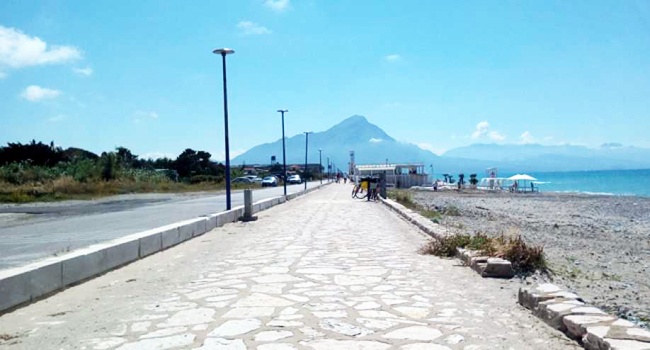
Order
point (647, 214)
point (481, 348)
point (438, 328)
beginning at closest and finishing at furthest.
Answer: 1. point (481, 348)
2. point (438, 328)
3. point (647, 214)

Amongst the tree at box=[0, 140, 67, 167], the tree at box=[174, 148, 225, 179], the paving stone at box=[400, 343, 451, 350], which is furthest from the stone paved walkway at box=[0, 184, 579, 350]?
the tree at box=[174, 148, 225, 179]

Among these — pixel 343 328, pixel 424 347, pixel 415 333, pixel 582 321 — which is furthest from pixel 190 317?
pixel 582 321

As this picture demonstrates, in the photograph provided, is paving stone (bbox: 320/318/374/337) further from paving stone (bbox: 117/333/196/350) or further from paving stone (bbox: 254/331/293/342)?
paving stone (bbox: 117/333/196/350)

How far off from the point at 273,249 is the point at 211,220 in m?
5.20

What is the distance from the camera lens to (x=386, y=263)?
10086 millimetres

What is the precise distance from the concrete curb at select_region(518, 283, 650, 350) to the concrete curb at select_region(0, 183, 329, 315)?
5703 mm

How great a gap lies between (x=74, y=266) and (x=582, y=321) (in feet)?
21.3

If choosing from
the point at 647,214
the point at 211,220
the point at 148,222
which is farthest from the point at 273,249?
the point at 647,214

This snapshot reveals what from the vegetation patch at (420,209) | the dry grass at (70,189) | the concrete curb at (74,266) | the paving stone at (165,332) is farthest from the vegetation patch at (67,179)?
the paving stone at (165,332)

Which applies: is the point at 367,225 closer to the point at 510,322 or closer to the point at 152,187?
the point at 510,322

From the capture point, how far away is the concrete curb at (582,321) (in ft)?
15.2

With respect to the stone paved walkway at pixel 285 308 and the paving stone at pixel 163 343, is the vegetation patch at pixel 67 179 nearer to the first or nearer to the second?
the stone paved walkway at pixel 285 308

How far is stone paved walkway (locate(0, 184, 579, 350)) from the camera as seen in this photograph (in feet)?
17.6

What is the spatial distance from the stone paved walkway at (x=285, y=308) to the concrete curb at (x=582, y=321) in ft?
0.46
